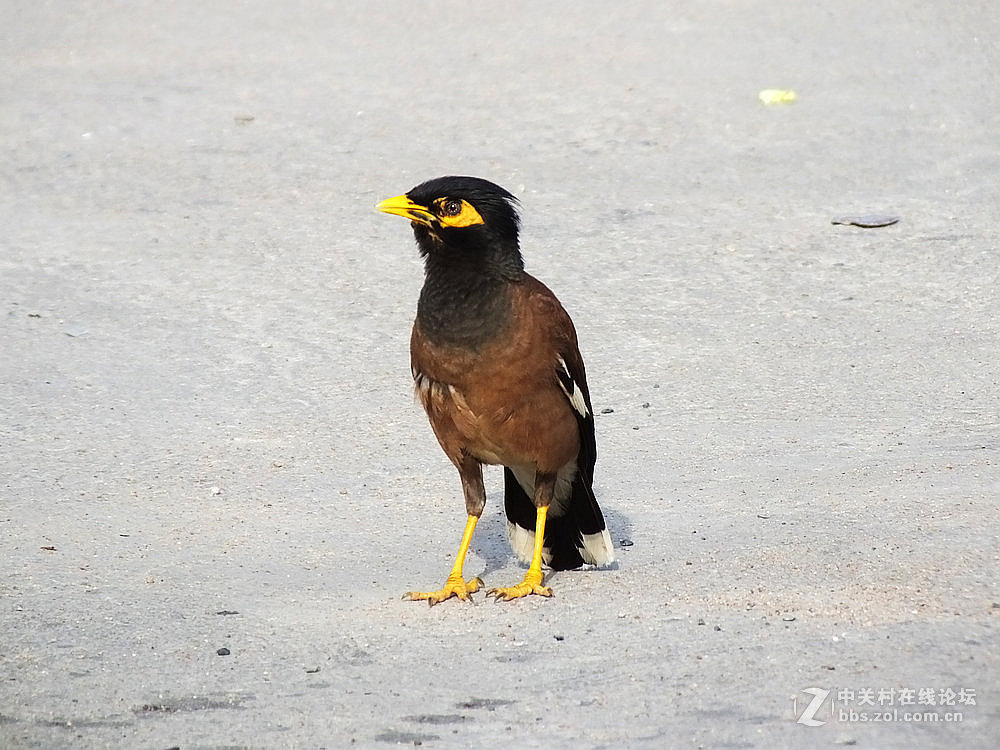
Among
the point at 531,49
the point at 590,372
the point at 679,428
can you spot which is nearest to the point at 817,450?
the point at 679,428

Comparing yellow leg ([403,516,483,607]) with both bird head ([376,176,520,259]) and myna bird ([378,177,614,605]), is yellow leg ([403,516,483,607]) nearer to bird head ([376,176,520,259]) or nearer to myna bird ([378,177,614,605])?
myna bird ([378,177,614,605])

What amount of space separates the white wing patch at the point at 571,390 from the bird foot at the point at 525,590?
0.71 metres

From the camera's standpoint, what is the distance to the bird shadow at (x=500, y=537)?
21.7ft

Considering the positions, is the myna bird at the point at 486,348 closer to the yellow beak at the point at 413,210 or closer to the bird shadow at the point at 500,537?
the yellow beak at the point at 413,210

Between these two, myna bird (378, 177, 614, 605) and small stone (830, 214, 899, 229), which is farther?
small stone (830, 214, 899, 229)

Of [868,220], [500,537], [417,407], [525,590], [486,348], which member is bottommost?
[500,537]

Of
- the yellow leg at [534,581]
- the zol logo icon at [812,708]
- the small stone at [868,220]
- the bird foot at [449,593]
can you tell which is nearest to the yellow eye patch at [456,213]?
the yellow leg at [534,581]

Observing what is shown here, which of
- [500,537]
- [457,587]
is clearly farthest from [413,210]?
[500,537]

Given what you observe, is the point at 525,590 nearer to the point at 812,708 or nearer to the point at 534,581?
the point at 534,581

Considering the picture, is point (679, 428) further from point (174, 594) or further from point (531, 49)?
point (531, 49)

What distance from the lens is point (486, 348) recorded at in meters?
5.71

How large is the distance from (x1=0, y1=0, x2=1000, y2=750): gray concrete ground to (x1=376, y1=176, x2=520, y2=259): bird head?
149cm

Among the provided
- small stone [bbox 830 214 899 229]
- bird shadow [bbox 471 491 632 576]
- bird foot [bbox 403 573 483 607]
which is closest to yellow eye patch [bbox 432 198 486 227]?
bird foot [bbox 403 573 483 607]

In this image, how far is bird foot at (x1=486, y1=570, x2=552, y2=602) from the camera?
19.6ft
